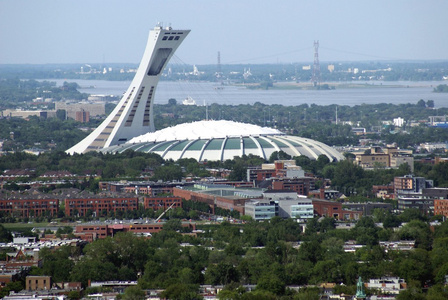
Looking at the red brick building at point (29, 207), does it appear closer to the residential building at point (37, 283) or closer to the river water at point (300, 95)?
the residential building at point (37, 283)

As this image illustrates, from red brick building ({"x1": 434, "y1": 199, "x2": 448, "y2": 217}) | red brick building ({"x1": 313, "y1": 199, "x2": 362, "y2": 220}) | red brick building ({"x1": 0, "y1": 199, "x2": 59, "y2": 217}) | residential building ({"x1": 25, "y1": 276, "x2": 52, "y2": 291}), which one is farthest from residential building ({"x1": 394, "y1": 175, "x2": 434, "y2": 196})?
residential building ({"x1": 25, "y1": 276, "x2": 52, "y2": 291})

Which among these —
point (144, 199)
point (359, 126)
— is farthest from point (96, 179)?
point (359, 126)

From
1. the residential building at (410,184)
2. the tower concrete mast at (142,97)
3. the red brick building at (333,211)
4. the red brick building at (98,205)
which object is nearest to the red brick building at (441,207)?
the red brick building at (333,211)

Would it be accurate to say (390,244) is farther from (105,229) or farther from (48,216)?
(48,216)

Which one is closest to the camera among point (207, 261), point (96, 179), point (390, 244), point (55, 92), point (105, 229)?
point (207, 261)

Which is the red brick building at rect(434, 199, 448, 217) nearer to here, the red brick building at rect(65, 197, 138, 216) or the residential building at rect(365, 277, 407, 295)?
the red brick building at rect(65, 197, 138, 216)

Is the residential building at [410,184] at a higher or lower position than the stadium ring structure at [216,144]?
lower
